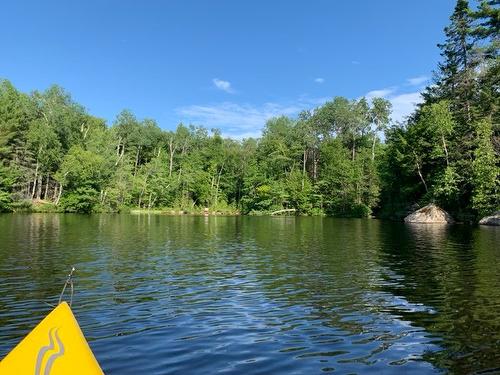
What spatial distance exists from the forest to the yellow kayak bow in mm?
52775

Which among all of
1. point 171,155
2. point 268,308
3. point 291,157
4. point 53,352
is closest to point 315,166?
point 291,157

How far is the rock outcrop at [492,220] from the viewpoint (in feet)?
172

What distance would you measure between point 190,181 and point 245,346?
315ft

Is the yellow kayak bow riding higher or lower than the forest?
lower

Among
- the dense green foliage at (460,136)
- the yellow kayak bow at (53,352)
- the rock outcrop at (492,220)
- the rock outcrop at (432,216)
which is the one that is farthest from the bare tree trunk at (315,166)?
the yellow kayak bow at (53,352)

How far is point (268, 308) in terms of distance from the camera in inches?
520

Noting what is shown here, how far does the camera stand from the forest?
6069cm

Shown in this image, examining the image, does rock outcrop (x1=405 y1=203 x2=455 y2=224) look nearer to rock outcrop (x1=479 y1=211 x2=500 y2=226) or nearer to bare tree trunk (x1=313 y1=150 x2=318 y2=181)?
rock outcrop (x1=479 y1=211 x2=500 y2=226)

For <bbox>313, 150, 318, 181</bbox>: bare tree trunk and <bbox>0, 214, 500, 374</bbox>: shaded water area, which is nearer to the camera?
<bbox>0, 214, 500, 374</bbox>: shaded water area

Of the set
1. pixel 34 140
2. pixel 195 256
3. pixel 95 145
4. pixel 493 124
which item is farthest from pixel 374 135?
pixel 195 256

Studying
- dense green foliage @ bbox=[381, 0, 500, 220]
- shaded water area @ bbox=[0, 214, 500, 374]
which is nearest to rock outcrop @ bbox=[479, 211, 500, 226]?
dense green foliage @ bbox=[381, 0, 500, 220]

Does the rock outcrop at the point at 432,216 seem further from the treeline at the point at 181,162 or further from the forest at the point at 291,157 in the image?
the treeline at the point at 181,162

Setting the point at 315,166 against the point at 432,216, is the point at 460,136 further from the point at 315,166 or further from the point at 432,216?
the point at 315,166

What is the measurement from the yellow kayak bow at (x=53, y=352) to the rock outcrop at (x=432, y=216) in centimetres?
5969
